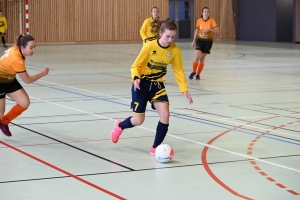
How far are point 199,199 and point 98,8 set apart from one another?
101 ft

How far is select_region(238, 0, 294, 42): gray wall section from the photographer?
118 feet

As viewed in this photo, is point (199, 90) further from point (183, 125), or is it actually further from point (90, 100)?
point (183, 125)

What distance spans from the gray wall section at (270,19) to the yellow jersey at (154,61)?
3026 centimetres

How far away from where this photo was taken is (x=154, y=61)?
662 centimetres

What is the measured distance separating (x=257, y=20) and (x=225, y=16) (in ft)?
8.16

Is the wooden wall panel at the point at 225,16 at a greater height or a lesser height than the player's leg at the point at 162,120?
greater

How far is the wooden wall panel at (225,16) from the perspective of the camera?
38.6m

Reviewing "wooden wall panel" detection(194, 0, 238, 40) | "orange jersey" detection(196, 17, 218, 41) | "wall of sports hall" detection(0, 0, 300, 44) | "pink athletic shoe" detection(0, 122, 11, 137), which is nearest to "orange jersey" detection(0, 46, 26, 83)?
"pink athletic shoe" detection(0, 122, 11, 137)

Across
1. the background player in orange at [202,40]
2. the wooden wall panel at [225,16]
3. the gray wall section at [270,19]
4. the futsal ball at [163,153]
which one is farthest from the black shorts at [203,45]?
the wooden wall panel at [225,16]

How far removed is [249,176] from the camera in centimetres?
570

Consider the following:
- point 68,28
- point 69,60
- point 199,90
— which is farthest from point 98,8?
point 199,90

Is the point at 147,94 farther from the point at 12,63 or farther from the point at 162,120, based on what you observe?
the point at 12,63

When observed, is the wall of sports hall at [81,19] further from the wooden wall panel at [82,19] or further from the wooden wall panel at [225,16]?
the wooden wall panel at [225,16]

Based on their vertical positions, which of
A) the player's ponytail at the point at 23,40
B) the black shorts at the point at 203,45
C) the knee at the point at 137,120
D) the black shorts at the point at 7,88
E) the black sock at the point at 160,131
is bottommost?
the black sock at the point at 160,131
